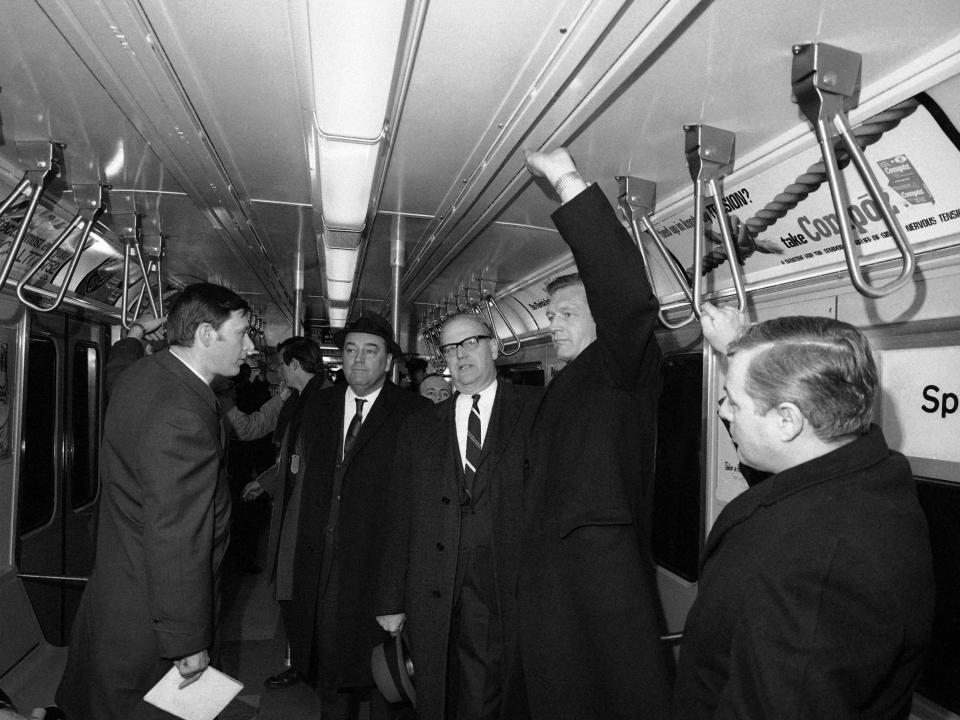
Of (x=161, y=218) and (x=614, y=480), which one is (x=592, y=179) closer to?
(x=614, y=480)

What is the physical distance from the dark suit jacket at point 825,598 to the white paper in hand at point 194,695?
1.80 meters

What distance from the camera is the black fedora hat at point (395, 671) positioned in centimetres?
277

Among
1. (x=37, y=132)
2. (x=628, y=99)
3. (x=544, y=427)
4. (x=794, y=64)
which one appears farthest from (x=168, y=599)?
(x=794, y=64)

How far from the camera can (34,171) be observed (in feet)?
8.23

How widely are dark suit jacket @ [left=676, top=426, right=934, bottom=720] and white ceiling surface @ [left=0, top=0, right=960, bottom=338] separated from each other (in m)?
0.93

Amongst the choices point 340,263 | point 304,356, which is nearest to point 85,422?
point 304,356

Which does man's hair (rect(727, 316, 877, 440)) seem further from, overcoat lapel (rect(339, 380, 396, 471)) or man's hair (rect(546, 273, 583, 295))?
overcoat lapel (rect(339, 380, 396, 471))

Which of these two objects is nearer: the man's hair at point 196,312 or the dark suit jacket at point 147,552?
the dark suit jacket at point 147,552

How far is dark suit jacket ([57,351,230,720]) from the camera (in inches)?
84.4

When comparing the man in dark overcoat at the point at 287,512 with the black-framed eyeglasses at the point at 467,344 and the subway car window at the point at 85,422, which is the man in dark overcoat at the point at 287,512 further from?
the subway car window at the point at 85,422

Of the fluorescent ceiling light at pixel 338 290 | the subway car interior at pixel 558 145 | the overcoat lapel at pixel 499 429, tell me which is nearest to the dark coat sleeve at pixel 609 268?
the subway car interior at pixel 558 145

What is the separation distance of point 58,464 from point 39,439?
0.35 metres

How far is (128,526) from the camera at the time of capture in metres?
2.25

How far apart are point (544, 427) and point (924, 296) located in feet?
4.10
